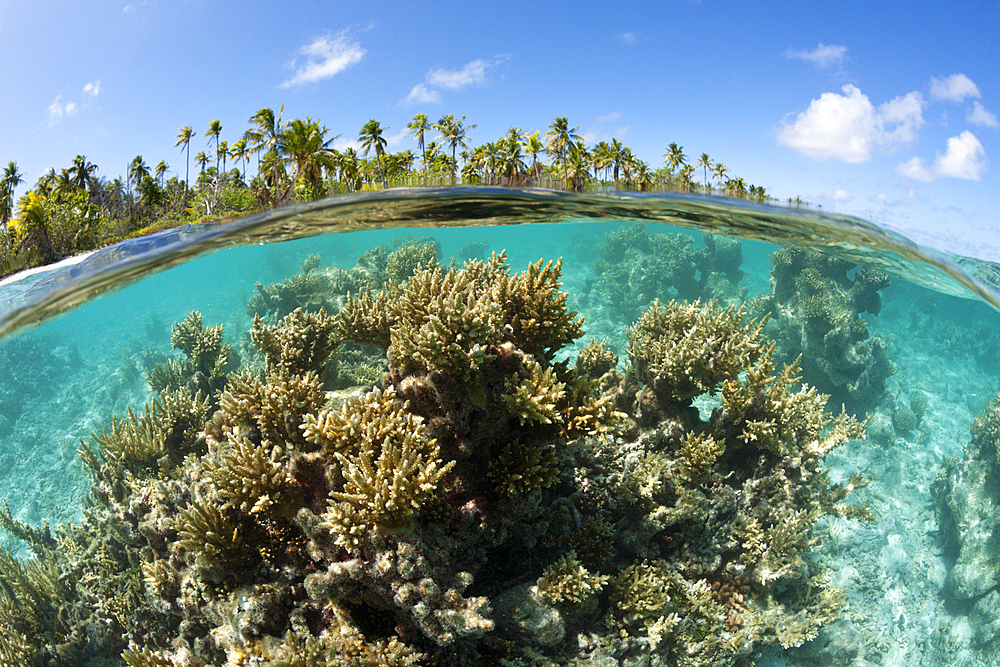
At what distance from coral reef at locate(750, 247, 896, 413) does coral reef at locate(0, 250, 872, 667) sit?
725cm

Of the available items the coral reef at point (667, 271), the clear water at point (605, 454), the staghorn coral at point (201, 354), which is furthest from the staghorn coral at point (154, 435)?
the coral reef at point (667, 271)

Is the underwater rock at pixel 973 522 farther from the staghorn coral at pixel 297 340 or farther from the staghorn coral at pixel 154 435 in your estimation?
the staghorn coral at pixel 154 435

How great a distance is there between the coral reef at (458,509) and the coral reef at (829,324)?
23.8 ft

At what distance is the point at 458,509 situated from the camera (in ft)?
17.4

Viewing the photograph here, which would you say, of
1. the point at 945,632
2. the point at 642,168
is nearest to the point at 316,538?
the point at 945,632

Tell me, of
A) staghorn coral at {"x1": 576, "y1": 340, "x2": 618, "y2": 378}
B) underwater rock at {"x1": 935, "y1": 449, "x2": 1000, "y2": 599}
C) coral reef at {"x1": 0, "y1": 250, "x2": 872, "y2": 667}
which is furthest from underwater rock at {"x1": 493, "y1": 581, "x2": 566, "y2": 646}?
underwater rock at {"x1": 935, "y1": 449, "x2": 1000, "y2": 599}

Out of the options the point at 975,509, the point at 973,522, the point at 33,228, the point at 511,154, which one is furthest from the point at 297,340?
the point at 511,154

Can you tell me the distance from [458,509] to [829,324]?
14.3 m

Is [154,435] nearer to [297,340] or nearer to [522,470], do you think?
[297,340]

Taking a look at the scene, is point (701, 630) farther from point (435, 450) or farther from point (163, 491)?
point (163, 491)

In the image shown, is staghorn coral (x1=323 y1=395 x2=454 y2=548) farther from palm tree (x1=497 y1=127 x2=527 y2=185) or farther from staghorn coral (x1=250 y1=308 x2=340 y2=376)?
palm tree (x1=497 y1=127 x2=527 y2=185)

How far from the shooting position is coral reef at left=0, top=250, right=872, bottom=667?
4.73 m

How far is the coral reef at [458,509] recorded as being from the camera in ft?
15.5

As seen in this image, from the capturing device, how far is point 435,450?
186 inches
